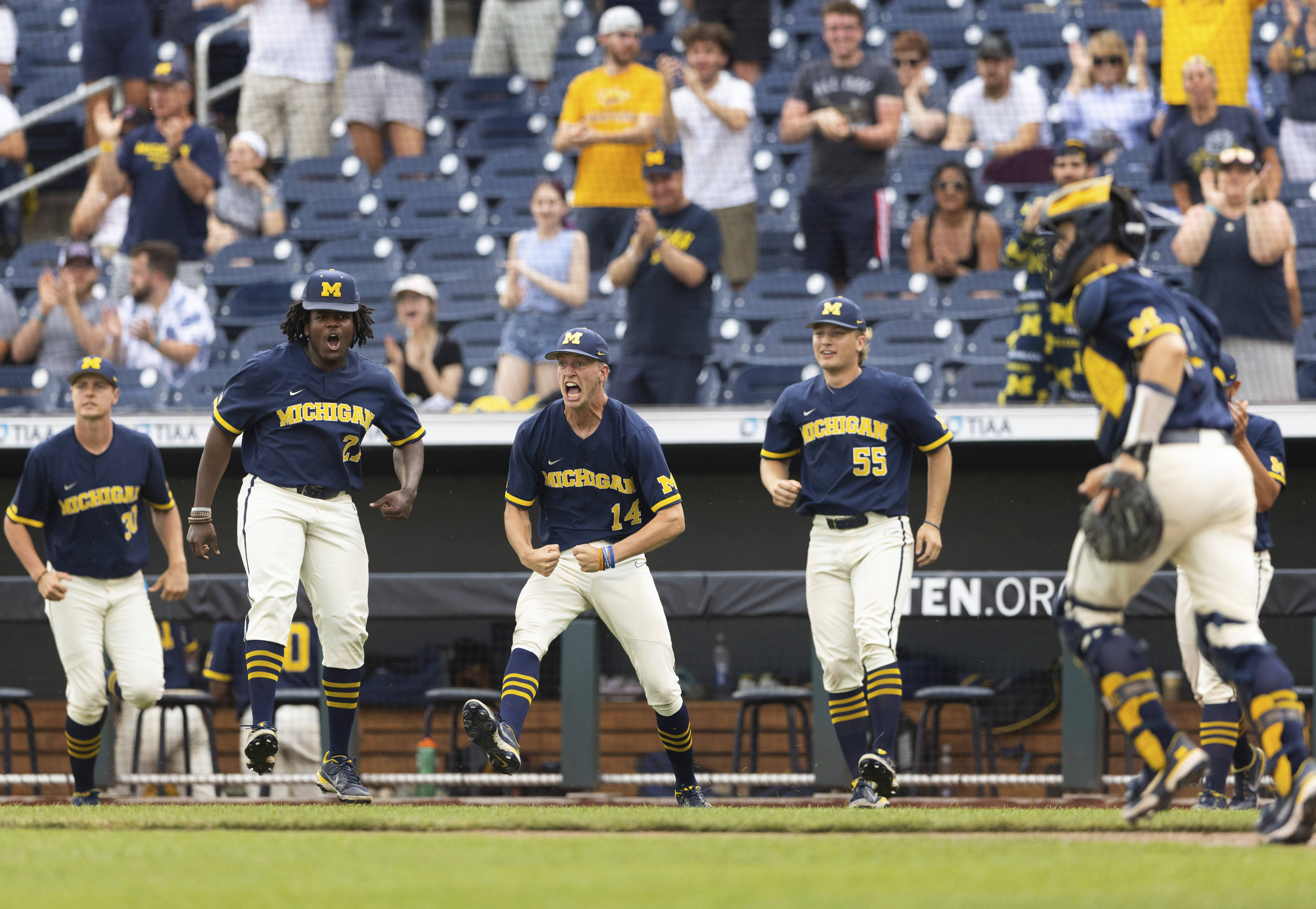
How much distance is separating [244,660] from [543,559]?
12.6ft

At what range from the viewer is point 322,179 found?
12.6 metres

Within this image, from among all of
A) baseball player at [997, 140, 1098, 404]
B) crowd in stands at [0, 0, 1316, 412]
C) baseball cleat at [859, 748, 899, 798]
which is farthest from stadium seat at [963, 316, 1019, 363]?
baseball cleat at [859, 748, 899, 798]

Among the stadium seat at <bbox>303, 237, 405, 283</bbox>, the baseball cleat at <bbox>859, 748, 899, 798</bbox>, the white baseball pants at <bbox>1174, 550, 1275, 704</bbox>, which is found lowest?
the baseball cleat at <bbox>859, 748, 899, 798</bbox>

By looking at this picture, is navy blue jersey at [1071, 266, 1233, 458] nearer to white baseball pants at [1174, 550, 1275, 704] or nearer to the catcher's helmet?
the catcher's helmet

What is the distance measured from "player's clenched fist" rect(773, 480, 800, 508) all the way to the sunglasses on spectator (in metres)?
3.82

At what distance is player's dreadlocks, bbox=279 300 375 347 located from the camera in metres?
6.46

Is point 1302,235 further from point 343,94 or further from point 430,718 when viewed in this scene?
point 343,94

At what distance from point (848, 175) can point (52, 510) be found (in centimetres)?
545

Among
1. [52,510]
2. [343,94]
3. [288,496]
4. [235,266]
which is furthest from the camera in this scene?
[343,94]

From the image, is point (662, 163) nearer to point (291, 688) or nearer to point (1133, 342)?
point (291, 688)

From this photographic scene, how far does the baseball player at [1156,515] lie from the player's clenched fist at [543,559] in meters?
2.06

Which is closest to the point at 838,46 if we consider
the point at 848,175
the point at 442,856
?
the point at 848,175

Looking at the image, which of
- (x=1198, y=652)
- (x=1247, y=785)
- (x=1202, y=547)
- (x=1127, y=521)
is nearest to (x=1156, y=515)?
(x=1127, y=521)

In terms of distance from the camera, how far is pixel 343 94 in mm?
13359
